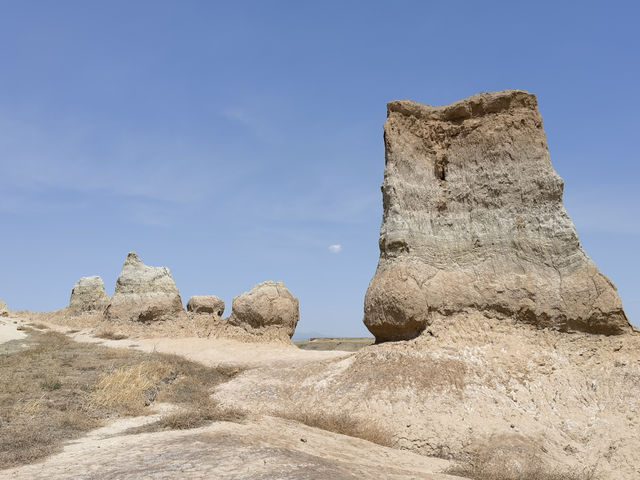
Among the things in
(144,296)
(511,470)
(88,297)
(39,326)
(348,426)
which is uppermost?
(88,297)

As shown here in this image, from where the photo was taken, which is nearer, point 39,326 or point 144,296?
point 144,296

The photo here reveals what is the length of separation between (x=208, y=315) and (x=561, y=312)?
16405 millimetres

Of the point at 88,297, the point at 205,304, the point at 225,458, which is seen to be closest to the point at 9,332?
the point at 88,297

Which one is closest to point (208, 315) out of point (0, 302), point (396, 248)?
point (396, 248)

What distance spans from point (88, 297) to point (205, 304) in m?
12.6

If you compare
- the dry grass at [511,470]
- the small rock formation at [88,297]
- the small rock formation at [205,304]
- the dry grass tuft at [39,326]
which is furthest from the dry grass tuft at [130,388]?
the small rock formation at [88,297]

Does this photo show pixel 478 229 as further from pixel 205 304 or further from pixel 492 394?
pixel 205 304

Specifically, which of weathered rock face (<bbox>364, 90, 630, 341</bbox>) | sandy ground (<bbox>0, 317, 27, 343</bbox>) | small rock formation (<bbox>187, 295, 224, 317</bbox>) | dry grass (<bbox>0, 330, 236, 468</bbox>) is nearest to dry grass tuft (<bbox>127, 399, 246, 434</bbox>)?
dry grass (<bbox>0, 330, 236, 468</bbox>)

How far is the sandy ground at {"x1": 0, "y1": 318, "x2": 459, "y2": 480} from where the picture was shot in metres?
5.93

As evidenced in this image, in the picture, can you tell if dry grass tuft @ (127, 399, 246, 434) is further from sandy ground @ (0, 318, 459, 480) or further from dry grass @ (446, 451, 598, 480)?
dry grass @ (446, 451, 598, 480)

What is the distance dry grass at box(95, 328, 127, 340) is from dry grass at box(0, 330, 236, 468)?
12.7 ft

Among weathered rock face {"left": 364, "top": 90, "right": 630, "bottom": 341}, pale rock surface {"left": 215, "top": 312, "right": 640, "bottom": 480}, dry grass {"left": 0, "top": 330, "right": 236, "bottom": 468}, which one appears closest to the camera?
dry grass {"left": 0, "top": 330, "right": 236, "bottom": 468}

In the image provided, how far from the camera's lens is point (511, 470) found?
885cm

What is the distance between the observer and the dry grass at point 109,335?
899 inches
